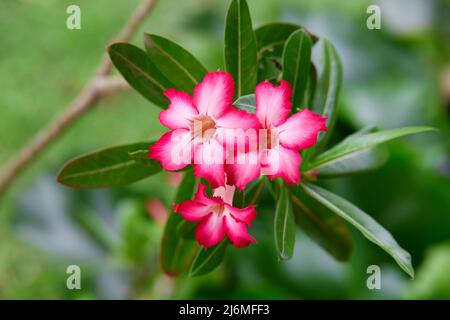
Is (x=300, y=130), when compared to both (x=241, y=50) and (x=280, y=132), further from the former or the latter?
(x=241, y=50)

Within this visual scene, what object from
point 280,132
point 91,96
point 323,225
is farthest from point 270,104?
point 91,96

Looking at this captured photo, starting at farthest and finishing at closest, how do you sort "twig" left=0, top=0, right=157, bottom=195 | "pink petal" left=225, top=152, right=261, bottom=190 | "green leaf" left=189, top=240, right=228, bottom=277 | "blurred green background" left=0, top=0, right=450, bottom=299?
1. "blurred green background" left=0, top=0, right=450, bottom=299
2. "twig" left=0, top=0, right=157, bottom=195
3. "green leaf" left=189, top=240, right=228, bottom=277
4. "pink petal" left=225, top=152, right=261, bottom=190

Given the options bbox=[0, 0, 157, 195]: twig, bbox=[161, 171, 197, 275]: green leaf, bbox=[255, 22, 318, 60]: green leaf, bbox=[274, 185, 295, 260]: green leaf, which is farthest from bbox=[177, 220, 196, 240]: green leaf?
bbox=[0, 0, 157, 195]: twig

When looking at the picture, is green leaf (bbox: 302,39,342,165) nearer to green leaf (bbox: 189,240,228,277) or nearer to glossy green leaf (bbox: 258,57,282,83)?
glossy green leaf (bbox: 258,57,282,83)

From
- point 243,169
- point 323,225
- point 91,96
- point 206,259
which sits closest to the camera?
point 243,169

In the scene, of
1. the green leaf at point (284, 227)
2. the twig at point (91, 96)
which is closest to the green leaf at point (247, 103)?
the green leaf at point (284, 227)

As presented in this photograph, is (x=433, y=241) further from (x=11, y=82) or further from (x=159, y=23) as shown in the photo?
(x=11, y=82)
